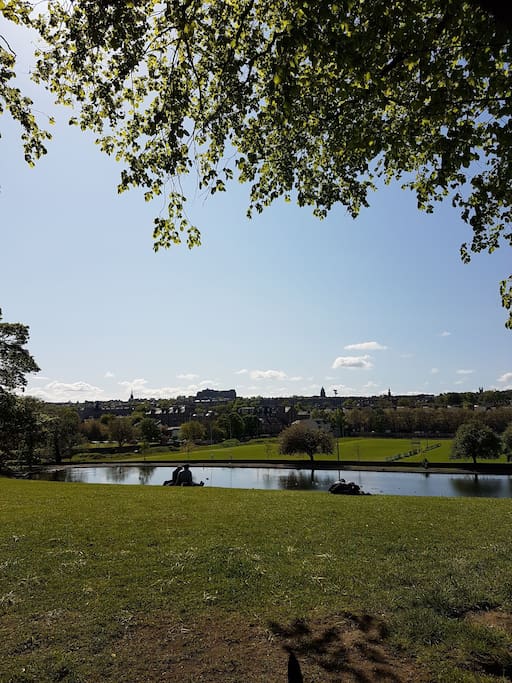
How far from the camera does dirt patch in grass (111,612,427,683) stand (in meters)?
3.89

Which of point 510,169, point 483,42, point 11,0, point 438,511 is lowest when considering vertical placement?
point 438,511

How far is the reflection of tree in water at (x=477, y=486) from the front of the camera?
33.7 meters

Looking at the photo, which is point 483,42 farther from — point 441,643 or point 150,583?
point 150,583

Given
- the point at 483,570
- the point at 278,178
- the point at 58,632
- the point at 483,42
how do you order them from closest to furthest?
the point at 58,632 → the point at 483,42 → the point at 483,570 → the point at 278,178

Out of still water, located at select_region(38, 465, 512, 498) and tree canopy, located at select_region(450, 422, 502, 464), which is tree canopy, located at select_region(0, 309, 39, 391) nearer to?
still water, located at select_region(38, 465, 512, 498)

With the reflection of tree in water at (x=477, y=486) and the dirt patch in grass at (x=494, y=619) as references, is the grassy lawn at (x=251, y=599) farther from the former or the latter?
the reflection of tree in water at (x=477, y=486)

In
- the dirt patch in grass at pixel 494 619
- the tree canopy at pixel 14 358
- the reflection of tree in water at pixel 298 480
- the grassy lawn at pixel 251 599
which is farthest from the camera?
the reflection of tree in water at pixel 298 480

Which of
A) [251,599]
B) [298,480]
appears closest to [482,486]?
[298,480]

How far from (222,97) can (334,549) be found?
8348 millimetres

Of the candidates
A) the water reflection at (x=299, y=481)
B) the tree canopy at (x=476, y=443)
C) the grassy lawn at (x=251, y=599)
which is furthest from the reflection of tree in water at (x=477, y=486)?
the grassy lawn at (x=251, y=599)

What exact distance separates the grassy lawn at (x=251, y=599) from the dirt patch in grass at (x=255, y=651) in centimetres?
2

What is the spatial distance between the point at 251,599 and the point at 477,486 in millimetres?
40222

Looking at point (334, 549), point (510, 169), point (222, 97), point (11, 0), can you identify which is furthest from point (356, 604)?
point (11, 0)

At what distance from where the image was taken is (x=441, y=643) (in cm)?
435
